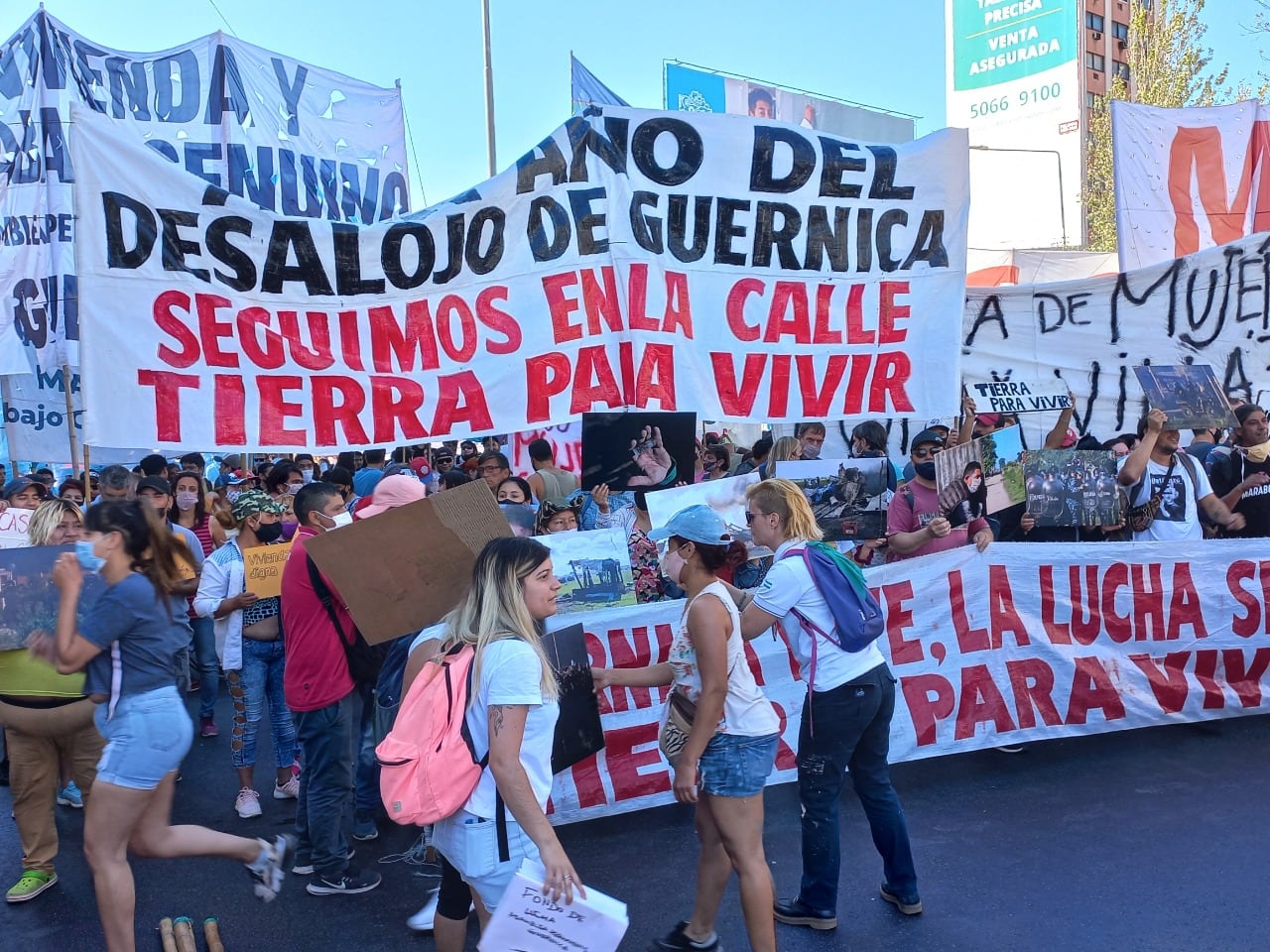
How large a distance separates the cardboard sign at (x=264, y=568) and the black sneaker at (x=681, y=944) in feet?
8.52

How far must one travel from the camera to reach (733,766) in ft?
11.6

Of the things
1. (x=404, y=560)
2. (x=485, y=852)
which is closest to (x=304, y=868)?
(x=404, y=560)

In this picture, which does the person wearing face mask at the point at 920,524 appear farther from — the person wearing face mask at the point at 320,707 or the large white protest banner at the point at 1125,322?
the person wearing face mask at the point at 320,707

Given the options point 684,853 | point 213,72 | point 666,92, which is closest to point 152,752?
point 684,853

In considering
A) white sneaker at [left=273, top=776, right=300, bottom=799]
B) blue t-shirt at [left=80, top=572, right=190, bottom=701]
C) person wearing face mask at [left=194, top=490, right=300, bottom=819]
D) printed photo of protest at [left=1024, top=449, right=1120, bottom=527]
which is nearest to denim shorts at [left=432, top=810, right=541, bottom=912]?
blue t-shirt at [left=80, top=572, right=190, bottom=701]

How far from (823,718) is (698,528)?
3.06 feet

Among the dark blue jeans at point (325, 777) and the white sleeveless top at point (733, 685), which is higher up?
the white sleeveless top at point (733, 685)

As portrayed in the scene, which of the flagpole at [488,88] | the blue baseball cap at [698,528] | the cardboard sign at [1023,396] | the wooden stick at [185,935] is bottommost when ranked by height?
the wooden stick at [185,935]

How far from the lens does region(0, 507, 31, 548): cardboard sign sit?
5484 mm

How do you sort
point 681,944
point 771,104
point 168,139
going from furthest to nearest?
1. point 771,104
2. point 168,139
3. point 681,944

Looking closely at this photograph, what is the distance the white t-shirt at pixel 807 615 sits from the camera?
12.5 ft

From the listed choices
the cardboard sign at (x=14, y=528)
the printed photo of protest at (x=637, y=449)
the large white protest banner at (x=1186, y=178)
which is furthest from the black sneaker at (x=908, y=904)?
the large white protest banner at (x=1186, y=178)

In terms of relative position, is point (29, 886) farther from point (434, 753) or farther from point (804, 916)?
point (804, 916)

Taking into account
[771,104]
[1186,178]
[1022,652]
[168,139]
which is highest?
[771,104]
